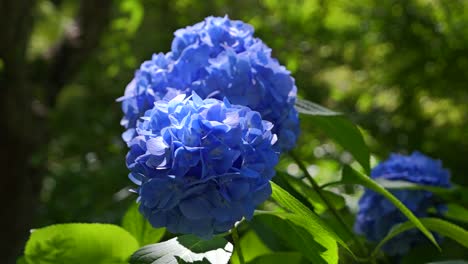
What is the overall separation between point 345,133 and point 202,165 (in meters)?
0.27

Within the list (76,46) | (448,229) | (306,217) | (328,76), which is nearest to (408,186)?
(448,229)

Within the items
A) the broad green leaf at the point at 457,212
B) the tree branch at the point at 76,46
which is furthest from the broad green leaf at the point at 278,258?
the tree branch at the point at 76,46

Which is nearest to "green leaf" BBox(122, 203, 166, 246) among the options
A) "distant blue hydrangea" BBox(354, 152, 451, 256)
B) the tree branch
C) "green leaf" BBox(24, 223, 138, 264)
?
"green leaf" BBox(24, 223, 138, 264)

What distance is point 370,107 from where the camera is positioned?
255cm

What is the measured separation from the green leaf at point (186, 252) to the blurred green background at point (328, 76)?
154cm

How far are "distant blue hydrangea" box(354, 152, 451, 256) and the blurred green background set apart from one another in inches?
48.9

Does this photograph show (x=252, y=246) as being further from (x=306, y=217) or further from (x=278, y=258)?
(x=306, y=217)

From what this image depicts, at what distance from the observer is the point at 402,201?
85 cm

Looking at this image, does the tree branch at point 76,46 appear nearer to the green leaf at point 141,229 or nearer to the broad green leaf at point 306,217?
the green leaf at point 141,229

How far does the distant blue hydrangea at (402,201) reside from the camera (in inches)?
33.2

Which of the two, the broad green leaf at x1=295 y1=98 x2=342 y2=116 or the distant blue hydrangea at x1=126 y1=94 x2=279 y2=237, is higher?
the broad green leaf at x1=295 y1=98 x2=342 y2=116

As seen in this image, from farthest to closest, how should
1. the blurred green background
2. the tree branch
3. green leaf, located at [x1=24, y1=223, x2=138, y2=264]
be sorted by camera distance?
the tree branch < the blurred green background < green leaf, located at [x1=24, y1=223, x2=138, y2=264]

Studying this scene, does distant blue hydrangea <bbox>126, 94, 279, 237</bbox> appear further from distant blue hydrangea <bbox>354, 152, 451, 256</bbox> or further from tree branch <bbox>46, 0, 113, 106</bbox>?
tree branch <bbox>46, 0, 113, 106</bbox>

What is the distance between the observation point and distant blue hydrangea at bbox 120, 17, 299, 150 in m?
0.68
